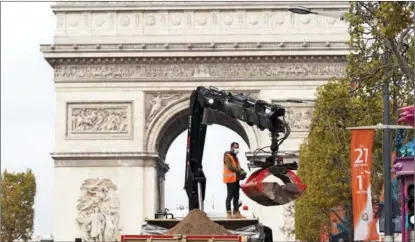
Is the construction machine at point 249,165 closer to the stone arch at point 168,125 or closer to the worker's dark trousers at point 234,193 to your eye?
the worker's dark trousers at point 234,193

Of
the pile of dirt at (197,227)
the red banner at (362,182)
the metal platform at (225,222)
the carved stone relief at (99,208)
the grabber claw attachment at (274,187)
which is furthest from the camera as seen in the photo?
the carved stone relief at (99,208)

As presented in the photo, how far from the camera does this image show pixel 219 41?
74.9 metres

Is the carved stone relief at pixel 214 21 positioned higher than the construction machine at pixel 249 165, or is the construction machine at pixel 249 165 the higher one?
the carved stone relief at pixel 214 21

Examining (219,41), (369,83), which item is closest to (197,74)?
(219,41)

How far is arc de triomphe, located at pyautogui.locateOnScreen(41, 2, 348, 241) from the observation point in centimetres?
7462

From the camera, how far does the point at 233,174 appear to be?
30.0m

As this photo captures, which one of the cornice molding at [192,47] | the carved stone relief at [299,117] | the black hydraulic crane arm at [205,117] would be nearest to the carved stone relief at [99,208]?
the cornice molding at [192,47]

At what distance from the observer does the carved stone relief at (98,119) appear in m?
75.2

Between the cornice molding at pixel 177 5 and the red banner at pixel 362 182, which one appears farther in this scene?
the cornice molding at pixel 177 5

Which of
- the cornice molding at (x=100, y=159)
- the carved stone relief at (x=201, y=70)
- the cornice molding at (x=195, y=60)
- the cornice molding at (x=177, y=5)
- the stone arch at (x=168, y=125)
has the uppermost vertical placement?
the cornice molding at (x=177, y=5)

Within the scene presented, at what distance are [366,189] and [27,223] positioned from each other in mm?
60438

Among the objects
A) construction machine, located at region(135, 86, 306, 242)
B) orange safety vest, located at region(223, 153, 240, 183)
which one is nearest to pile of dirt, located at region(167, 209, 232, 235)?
construction machine, located at region(135, 86, 306, 242)

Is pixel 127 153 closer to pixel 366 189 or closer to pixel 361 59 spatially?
pixel 361 59

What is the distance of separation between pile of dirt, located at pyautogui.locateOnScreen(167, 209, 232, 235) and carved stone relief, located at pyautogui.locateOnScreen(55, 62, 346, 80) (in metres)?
46.8
